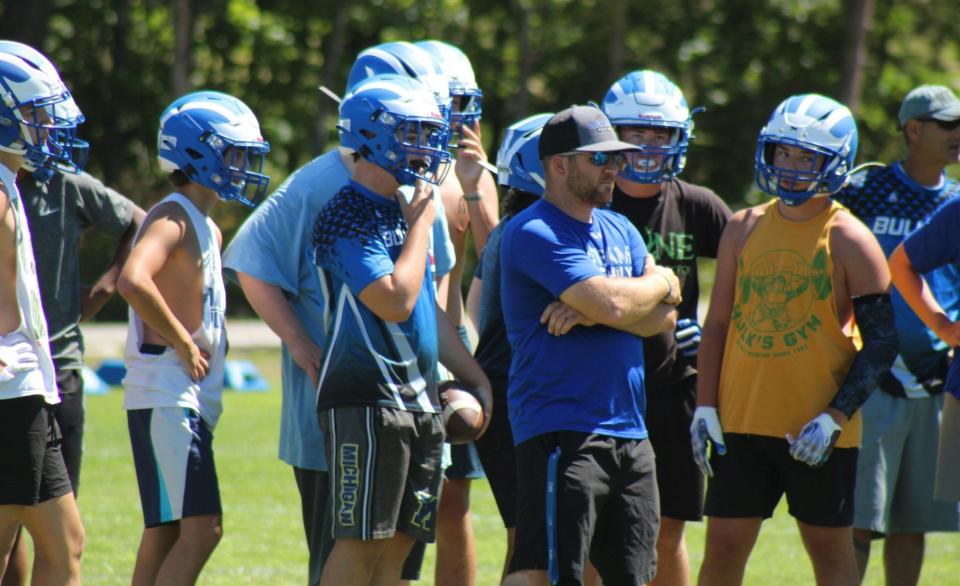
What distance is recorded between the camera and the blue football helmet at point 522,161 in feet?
18.7

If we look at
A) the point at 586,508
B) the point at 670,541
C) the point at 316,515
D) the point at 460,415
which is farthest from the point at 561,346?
the point at 670,541

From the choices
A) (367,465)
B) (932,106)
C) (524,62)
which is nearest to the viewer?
(367,465)

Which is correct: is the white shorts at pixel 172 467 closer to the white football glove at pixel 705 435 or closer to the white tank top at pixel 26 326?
the white tank top at pixel 26 326

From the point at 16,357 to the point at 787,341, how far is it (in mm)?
2879

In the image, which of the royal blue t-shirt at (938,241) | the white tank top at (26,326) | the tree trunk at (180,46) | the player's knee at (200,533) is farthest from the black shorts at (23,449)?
the tree trunk at (180,46)

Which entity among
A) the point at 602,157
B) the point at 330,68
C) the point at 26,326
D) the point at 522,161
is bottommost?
the point at 330,68

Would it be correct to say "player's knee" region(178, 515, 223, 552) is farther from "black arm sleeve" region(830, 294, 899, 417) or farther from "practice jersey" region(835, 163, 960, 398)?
"practice jersey" region(835, 163, 960, 398)

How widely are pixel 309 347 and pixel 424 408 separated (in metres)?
0.61

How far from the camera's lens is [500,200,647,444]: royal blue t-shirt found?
4672mm

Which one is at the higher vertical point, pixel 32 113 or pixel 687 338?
pixel 32 113

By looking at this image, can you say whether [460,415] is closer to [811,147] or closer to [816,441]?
[816,441]

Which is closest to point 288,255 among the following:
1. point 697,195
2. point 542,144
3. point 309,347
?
point 309,347

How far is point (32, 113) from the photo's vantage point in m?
4.84

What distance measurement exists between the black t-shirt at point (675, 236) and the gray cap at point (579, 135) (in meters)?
0.99
